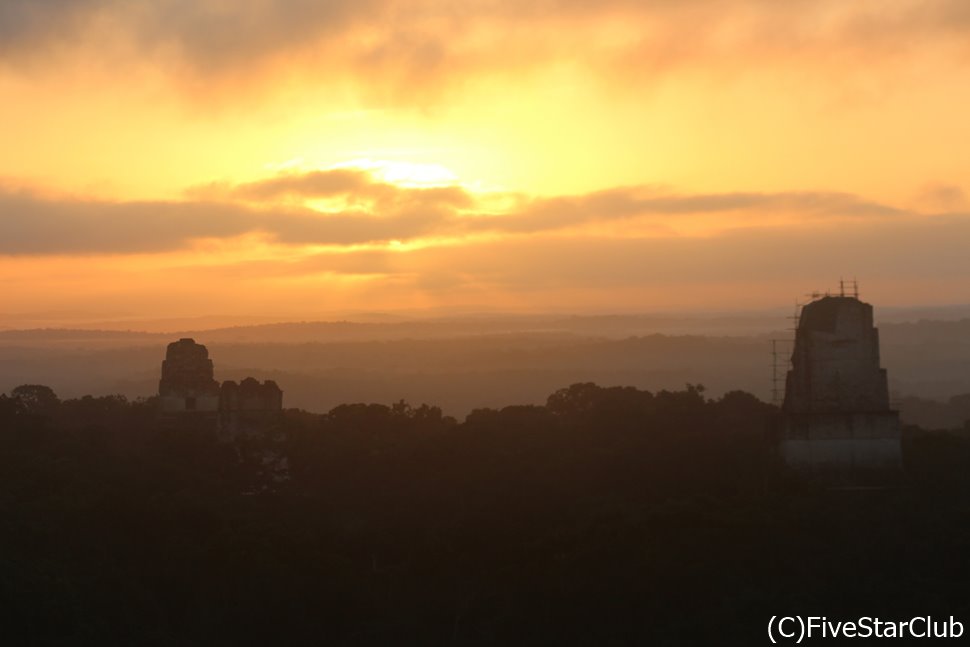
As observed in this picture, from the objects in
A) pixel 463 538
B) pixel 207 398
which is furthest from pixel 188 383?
pixel 463 538

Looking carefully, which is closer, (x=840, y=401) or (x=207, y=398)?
(x=840, y=401)

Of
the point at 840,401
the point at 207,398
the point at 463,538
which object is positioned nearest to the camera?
the point at 463,538

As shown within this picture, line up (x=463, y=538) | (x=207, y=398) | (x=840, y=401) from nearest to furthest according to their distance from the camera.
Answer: (x=463, y=538), (x=840, y=401), (x=207, y=398)

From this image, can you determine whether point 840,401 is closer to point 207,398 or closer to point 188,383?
point 207,398

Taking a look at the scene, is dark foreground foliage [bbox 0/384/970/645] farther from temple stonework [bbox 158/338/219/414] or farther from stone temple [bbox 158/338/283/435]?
temple stonework [bbox 158/338/219/414]

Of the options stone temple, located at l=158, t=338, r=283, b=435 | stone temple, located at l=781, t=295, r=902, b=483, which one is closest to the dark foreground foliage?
stone temple, located at l=781, t=295, r=902, b=483

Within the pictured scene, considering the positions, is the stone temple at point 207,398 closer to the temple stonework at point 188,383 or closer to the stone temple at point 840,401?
the temple stonework at point 188,383

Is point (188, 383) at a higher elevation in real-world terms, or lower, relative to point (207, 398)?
higher
